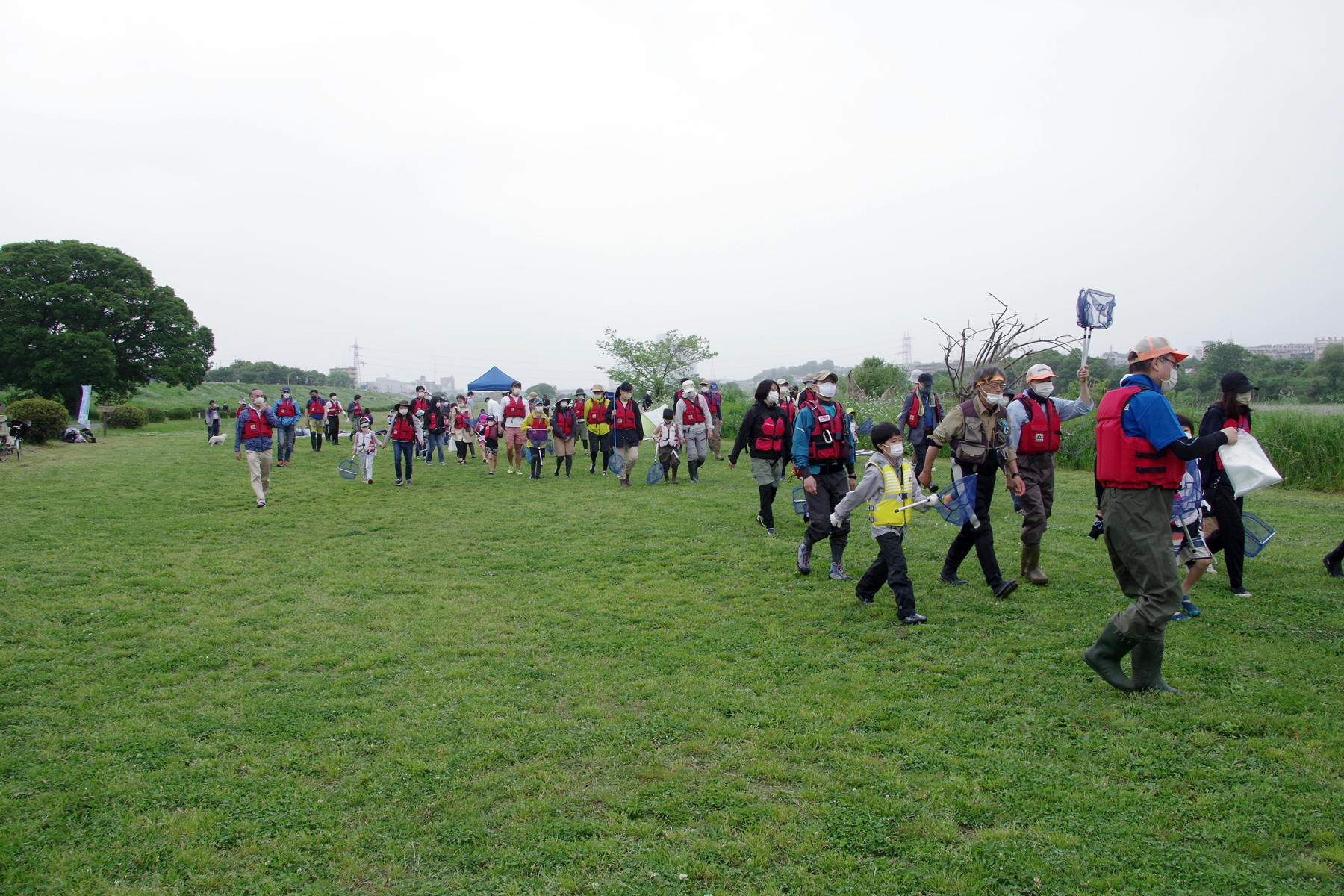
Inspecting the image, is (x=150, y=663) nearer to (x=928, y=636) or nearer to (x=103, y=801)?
(x=103, y=801)

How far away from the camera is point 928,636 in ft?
18.5

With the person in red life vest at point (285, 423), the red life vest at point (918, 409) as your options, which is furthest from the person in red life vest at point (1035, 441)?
the person in red life vest at point (285, 423)

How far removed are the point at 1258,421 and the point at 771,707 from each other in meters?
15.8

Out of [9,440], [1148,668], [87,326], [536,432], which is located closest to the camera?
[1148,668]

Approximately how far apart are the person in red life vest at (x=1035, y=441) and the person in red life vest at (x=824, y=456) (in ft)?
5.09

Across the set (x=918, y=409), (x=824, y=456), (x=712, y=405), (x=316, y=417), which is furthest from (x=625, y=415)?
(x=316, y=417)

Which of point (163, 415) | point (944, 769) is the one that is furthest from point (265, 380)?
point (944, 769)

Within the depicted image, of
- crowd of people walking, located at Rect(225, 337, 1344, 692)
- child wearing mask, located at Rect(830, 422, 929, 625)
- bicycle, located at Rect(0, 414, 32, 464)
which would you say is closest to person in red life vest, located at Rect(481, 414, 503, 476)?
crowd of people walking, located at Rect(225, 337, 1344, 692)

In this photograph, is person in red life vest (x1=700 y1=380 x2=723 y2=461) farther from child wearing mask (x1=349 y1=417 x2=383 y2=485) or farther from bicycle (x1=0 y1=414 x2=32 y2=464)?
bicycle (x1=0 y1=414 x2=32 y2=464)

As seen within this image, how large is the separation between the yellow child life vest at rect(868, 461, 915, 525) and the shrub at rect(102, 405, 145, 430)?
38025 mm

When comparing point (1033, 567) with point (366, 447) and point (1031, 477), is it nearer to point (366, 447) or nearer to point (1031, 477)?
point (1031, 477)

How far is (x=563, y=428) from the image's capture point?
15.8 metres

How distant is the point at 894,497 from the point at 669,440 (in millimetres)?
8321

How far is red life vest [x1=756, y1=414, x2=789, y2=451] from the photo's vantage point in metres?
9.59
